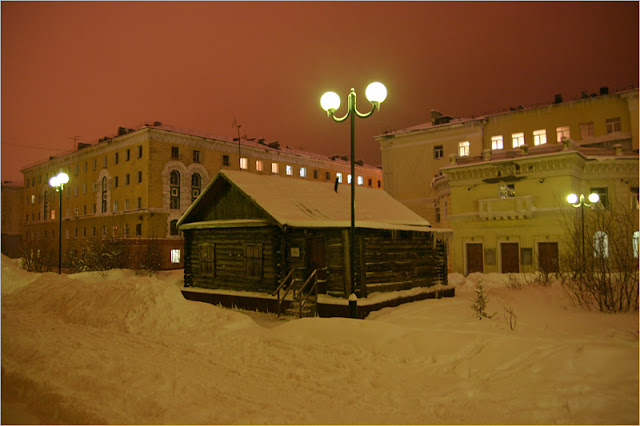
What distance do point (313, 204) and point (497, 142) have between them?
2640 cm

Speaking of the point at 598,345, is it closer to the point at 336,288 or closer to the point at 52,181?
the point at 336,288

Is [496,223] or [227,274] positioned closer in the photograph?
[227,274]

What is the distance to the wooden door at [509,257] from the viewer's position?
101ft

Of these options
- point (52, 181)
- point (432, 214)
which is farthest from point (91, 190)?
point (432, 214)

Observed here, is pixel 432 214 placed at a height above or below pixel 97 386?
above

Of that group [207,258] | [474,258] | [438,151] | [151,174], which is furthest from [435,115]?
[207,258]

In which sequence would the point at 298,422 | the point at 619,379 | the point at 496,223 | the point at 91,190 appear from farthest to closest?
the point at 91,190 → the point at 496,223 → the point at 619,379 → the point at 298,422

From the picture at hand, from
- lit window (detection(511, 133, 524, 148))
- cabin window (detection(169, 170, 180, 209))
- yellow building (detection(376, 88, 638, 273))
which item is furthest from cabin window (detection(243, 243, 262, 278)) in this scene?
cabin window (detection(169, 170, 180, 209))

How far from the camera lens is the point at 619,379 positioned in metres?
6.62

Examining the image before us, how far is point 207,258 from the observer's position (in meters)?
20.5

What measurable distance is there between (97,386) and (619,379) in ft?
25.2

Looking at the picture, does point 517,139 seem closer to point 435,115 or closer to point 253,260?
point 435,115

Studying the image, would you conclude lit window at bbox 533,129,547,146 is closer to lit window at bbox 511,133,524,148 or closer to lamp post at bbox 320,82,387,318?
lit window at bbox 511,133,524,148

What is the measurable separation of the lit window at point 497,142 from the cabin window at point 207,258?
2865cm
